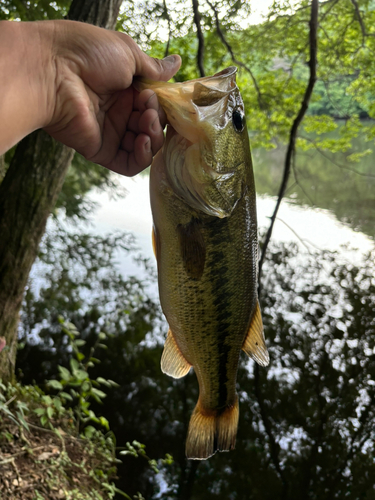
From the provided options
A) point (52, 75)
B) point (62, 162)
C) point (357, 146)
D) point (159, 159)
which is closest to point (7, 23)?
point (52, 75)

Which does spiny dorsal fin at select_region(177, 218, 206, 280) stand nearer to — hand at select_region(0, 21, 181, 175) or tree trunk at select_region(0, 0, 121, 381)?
hand at select_region(0, 21, 181, 175)

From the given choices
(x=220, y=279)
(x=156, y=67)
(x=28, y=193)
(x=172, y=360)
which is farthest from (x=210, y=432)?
(x=28, y=193)

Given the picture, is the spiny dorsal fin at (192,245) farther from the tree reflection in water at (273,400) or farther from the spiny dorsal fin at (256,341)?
the tree reflection in water at (273,400)

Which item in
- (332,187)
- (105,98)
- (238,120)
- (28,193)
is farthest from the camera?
(332,187)

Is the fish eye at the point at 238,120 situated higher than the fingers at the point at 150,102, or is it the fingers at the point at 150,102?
the fingers at the point at 150,102

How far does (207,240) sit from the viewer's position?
1.57 m

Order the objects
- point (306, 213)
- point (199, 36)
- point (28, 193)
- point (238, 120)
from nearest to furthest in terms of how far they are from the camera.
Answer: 1. point (238, 120)
2. point (28, 193)
3. point (199, 36)
4. point (306, 213)

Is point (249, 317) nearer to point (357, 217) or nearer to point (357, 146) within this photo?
point (357, 217)

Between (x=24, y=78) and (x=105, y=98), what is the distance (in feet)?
1.57

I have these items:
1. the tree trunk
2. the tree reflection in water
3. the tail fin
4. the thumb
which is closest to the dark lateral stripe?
the tail fin

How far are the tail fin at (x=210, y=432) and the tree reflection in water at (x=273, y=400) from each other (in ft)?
8.97

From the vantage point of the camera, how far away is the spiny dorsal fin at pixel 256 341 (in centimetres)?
174

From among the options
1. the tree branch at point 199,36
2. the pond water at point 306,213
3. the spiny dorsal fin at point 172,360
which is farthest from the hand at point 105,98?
the pond water at point 306,213

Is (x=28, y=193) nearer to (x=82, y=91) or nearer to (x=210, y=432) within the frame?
(x=82, y=91)
